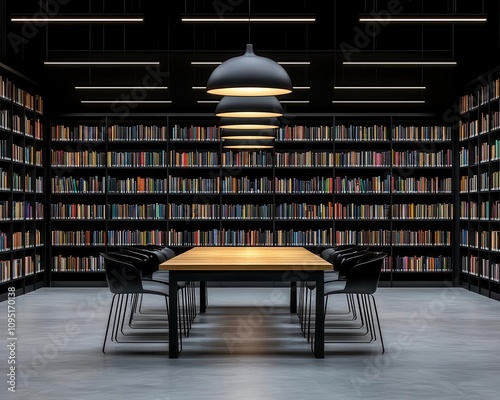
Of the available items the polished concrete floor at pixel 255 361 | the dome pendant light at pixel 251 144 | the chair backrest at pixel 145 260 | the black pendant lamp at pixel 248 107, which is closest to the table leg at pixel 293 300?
the polished concrete floor at pixel 255 361

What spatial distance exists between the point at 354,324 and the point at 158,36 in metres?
6.65

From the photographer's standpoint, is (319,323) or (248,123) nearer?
(319,323)

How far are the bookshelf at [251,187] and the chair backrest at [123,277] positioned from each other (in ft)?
21.5

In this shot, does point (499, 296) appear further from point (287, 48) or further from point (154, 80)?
point (154, 80)

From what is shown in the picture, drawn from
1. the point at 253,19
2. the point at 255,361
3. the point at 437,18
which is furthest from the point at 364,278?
the point at 437,18

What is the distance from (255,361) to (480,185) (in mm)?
6678

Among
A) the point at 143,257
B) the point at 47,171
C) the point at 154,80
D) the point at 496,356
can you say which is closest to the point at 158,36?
the point at 154,80

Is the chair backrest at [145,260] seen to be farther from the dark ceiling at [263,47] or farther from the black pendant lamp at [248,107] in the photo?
the dark ceiling at [263,47]

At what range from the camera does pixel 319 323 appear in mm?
6859

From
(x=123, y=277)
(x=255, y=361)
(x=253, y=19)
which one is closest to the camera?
(x=255, y=361)

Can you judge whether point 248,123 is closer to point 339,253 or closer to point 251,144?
point 251,144

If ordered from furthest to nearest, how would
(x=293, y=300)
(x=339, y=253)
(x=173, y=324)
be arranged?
(x=293, y=300) < (x=339, y=253) < (x=173, y=324)

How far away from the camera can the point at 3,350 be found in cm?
720

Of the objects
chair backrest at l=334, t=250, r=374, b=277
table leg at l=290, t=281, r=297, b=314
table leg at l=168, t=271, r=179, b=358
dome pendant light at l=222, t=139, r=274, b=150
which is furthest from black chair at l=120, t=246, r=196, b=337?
dome pendant light at l=222, t=139, r=274, b=150
